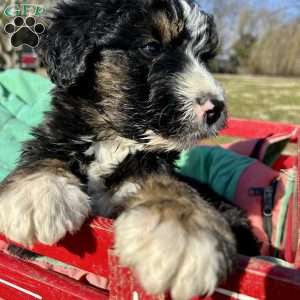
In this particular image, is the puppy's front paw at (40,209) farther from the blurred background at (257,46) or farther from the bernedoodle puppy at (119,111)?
the blurred background at (257,46)

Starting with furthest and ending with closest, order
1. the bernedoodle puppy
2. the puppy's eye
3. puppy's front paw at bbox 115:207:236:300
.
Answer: the puppy's eye → the bernedoodle puppy → puppy's front paw at bbox 115:207:236:300

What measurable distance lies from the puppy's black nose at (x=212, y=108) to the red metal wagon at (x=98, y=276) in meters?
0.72

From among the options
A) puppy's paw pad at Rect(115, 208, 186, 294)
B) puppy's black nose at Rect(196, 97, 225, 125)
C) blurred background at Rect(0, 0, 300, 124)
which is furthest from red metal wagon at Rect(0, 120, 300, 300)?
blurred background at Rect(0, 0, 300, 124)

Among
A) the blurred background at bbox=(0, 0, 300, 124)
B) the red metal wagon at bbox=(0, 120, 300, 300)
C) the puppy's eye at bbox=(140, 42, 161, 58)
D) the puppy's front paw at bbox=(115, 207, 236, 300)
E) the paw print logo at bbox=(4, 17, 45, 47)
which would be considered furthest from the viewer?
the blurred background at bbox=(0, 0, 300, 124)

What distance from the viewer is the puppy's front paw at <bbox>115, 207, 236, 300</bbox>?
5.19 ft

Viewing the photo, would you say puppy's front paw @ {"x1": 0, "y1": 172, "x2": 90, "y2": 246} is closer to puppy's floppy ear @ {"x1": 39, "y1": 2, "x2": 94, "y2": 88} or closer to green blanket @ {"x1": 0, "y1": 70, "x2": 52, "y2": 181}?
puppy's floppy ear @ {"x1": 39, "y1": 2, "x2": 94, "y2": 88}

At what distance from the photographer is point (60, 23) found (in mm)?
2660

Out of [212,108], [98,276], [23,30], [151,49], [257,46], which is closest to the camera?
[98,276]

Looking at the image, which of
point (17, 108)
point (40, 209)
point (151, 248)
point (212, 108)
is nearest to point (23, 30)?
point (17, 108)

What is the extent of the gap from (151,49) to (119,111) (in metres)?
0.38

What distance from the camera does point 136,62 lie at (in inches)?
99.8

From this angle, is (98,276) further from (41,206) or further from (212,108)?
(212,108)

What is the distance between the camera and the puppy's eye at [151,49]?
2523 millimetres

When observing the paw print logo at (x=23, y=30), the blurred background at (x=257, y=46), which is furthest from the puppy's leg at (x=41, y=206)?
the blurred background at (x=257, y=46)
